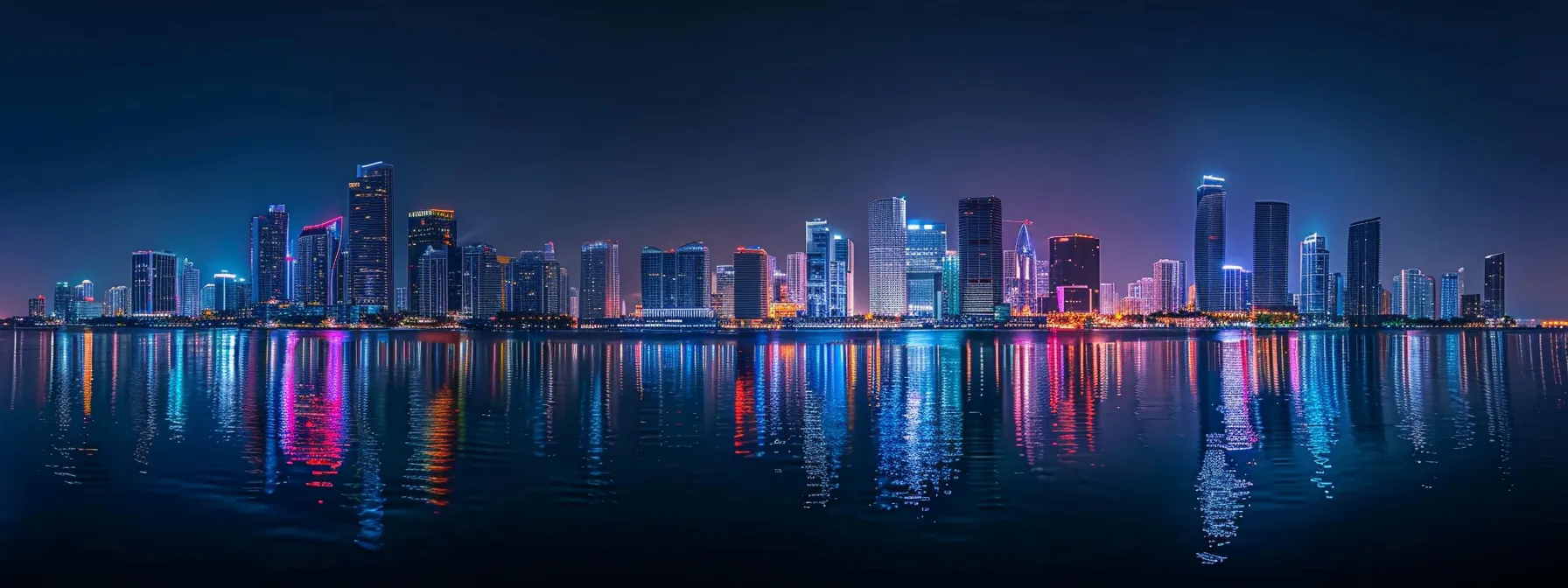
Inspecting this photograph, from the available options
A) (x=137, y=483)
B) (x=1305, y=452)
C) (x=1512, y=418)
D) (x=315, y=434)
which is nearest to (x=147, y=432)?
(x=315, y=434)

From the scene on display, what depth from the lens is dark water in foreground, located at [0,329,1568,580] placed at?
14.7m

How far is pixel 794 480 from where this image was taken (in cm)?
2041

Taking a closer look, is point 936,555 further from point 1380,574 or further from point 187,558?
point 187,558

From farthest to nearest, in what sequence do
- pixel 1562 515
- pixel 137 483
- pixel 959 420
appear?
pixel 959 420 → pixel 137 483 → pixel 1562 515

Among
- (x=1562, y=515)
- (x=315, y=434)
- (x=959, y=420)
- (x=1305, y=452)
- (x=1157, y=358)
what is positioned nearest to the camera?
(x=1562, y=515)

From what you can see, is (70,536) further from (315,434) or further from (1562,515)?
(1562,515)

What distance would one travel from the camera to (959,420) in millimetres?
Answer: 30844

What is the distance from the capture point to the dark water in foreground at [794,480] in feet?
48.3

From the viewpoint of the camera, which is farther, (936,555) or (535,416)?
(535,416)

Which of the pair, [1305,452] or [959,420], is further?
[959,420]

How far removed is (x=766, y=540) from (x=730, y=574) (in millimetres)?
1772

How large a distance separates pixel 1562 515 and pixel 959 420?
16306 millimetres

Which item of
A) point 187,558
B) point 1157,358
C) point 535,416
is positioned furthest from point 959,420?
point 1157,358

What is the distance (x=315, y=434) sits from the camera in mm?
27469
